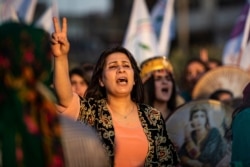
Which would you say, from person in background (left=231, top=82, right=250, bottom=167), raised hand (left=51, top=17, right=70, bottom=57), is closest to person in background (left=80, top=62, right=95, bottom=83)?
raised hand (left=51, top=17, right=70, bottom=57)

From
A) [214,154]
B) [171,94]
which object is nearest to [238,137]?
[214,154]

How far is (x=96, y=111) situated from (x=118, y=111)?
0.46 ft

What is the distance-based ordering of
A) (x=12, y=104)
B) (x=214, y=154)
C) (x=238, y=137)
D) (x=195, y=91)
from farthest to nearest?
(x=195, y=91)
(x=214, y=154)
(x=238, y=137)
(x=12, y=104)

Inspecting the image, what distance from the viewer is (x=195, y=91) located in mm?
9867

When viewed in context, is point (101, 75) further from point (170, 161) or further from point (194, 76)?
point (194, 76)

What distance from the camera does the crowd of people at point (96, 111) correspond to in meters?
3.20

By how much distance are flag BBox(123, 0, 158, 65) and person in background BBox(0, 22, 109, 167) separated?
8.57 m

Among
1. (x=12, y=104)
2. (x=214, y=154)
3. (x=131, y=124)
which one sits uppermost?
(x=12, y=104)

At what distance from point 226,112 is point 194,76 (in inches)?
119

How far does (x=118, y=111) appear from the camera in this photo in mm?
Answer: 5793

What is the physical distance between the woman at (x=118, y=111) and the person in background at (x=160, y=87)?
6.32 ft

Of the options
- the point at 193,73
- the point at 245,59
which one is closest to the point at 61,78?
the point at 193,73

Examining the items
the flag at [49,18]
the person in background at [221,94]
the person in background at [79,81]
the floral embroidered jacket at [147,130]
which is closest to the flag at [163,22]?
the flag at [49,18]

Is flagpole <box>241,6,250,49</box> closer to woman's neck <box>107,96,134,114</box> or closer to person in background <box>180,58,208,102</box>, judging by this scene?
person in background <box>180,58,208,102</box>
